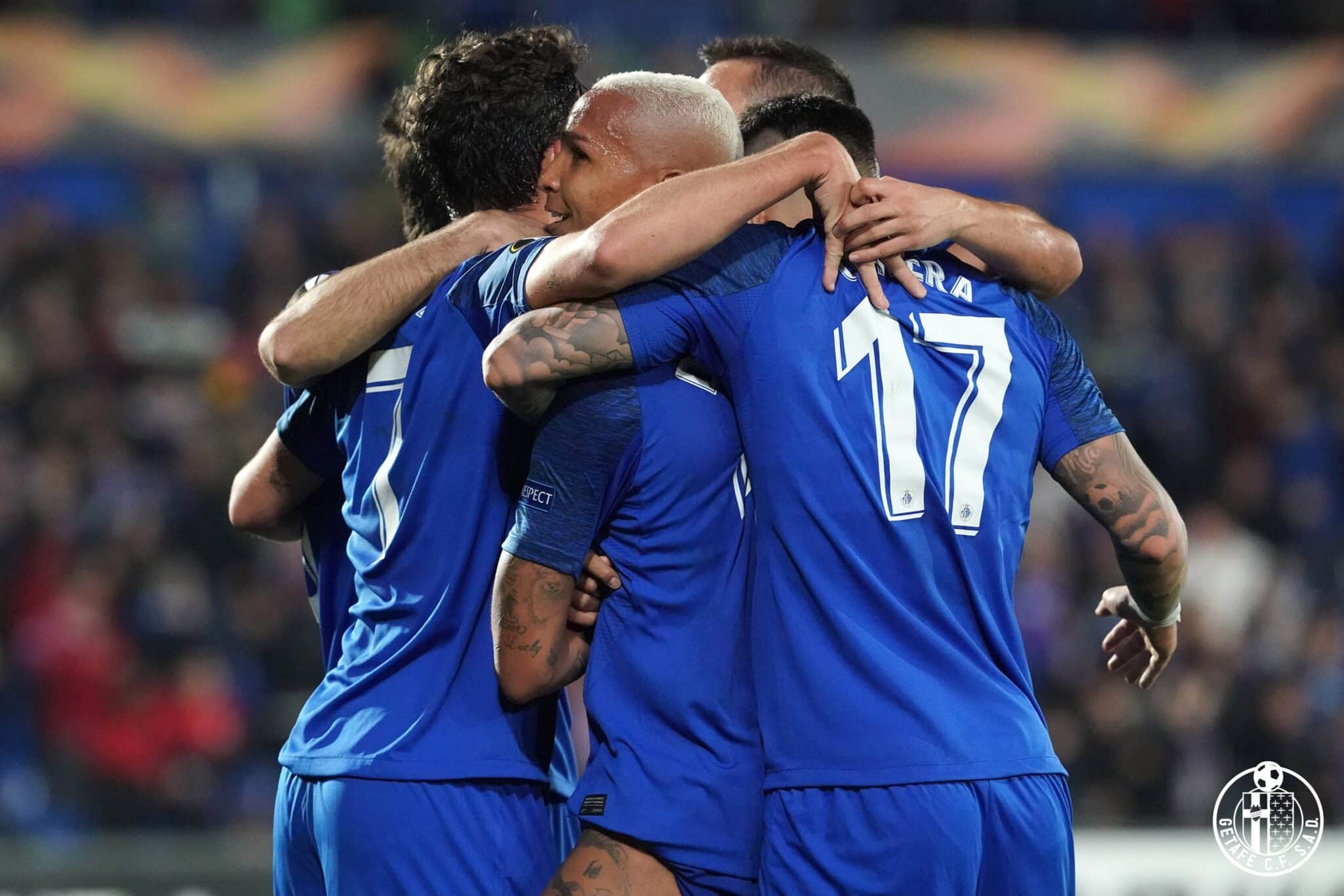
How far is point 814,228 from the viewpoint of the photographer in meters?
2.68

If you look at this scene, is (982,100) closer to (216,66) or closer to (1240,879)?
(216,66)

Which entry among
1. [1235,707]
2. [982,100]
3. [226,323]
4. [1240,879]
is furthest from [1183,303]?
[226,323]

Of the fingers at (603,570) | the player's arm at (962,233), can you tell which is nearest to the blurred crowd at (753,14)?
the player's arm at (962,233)

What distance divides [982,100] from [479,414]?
9479 mm

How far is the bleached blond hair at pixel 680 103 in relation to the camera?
2.79m

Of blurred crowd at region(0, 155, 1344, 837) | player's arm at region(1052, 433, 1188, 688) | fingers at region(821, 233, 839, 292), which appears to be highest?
fingers at region(821, 233, 839, 292)

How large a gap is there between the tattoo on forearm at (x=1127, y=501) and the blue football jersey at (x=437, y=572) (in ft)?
3.51

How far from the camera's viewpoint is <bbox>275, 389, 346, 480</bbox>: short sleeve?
3178 millimetres

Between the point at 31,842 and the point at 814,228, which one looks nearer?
the point at 814,228

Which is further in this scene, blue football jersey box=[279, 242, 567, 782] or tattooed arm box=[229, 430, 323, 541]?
tattooed arm box=[229, 430, 323, 541]

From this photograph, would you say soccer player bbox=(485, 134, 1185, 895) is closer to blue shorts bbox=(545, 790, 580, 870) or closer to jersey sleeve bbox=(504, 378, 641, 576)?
jersey sleeve bbox=(504, 378, 641, 576)

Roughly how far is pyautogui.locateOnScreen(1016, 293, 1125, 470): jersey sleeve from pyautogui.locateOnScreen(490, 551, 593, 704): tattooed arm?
37.2 inches

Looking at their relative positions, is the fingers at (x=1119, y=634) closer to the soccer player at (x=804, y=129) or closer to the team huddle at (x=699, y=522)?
the team huddle at (x=699, y=522)

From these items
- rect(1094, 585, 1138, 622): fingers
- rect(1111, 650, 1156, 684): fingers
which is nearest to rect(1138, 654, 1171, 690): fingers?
rect(1111, 650, 1156, 684): fingers
